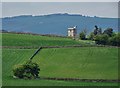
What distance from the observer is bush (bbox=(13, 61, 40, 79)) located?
58.3 metres

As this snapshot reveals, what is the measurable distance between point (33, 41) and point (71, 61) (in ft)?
59.8

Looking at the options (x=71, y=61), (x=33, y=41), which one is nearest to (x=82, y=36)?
(x=33, y=41)

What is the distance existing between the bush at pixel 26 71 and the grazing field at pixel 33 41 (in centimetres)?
2261

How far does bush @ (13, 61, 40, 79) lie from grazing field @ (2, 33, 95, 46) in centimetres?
2261

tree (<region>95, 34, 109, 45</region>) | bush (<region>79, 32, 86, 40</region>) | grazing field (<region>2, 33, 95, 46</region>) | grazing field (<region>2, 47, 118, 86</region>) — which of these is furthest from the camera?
bush (<region>79, 32, 86, 40</region>)

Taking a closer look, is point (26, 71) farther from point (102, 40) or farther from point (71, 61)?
point (102, 40)

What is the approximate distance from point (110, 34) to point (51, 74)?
1514 inches

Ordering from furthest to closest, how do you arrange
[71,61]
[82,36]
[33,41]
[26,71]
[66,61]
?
[82,36], [33,41], [66,61], [71,61], [26,71]

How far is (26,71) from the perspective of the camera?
59000mm

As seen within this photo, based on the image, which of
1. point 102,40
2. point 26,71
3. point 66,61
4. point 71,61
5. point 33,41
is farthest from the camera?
point 102,40

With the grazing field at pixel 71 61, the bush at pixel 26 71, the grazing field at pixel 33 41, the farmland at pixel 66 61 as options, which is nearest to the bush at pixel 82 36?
the grazing field at pixel 33 41

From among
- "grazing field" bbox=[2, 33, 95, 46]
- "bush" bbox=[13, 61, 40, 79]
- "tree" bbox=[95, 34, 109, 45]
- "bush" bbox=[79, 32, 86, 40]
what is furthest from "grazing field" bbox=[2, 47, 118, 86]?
"bush" bbox=[79, 32, 86, 40]

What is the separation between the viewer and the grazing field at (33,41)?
8282 cm

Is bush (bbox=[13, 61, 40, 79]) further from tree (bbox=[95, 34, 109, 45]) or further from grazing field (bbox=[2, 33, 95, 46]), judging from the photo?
tree (bbox=[95, 34, 109, 45])
